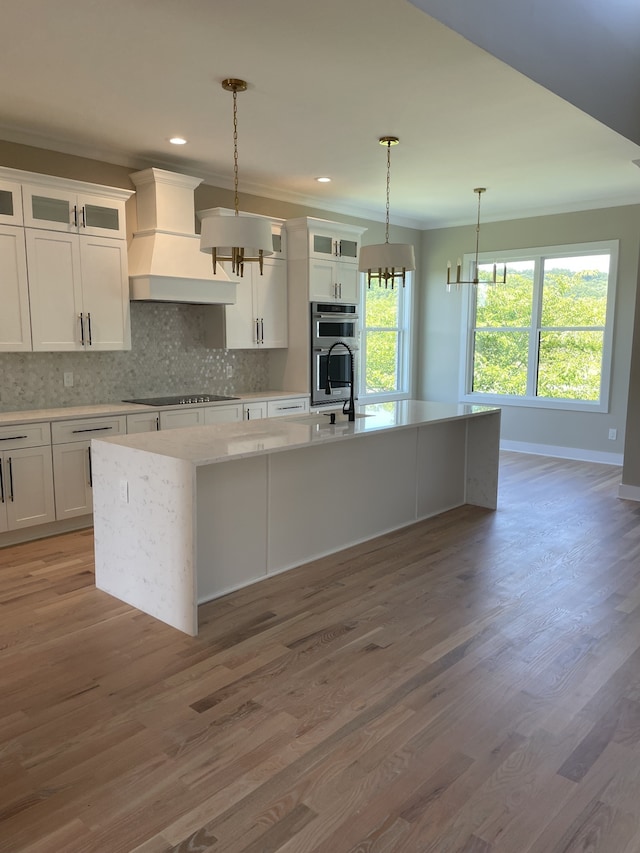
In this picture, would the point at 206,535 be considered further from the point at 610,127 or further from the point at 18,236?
the point at 610,127

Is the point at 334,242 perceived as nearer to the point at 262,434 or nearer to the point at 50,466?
the point at 262,434

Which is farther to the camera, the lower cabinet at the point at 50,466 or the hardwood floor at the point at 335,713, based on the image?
the lower cabinet at the point at 50,466

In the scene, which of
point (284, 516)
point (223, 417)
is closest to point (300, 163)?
point (223, 417)

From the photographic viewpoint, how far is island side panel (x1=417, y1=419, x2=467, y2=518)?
482 cm

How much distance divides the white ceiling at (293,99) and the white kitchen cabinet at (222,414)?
2.03 m

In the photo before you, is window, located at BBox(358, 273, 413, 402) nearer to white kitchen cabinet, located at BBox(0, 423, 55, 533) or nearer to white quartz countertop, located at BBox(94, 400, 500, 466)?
white quartz countertop, located at BBox(94, 400, 500, 466)

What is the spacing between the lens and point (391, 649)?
286cm

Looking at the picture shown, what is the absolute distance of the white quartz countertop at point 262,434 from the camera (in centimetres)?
305

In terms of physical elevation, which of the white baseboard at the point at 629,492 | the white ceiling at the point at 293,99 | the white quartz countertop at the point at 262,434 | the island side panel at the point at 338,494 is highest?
the white ceiling at the point at 293,99

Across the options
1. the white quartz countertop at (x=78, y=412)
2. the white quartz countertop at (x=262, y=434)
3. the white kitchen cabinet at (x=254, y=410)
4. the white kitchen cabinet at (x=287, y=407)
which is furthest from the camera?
the white kitchen cabinet at (x=287, y=407)

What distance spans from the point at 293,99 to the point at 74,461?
2783 millimetres

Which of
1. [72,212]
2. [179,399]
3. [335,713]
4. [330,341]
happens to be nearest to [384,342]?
[330,341]

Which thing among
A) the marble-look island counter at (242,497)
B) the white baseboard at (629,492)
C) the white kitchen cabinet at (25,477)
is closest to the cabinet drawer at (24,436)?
the white kitchen cabinet at (25,477)

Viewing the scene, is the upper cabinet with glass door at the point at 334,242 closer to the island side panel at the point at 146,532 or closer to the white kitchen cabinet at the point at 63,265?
the white kitchen cabinet at the point at 63,265
